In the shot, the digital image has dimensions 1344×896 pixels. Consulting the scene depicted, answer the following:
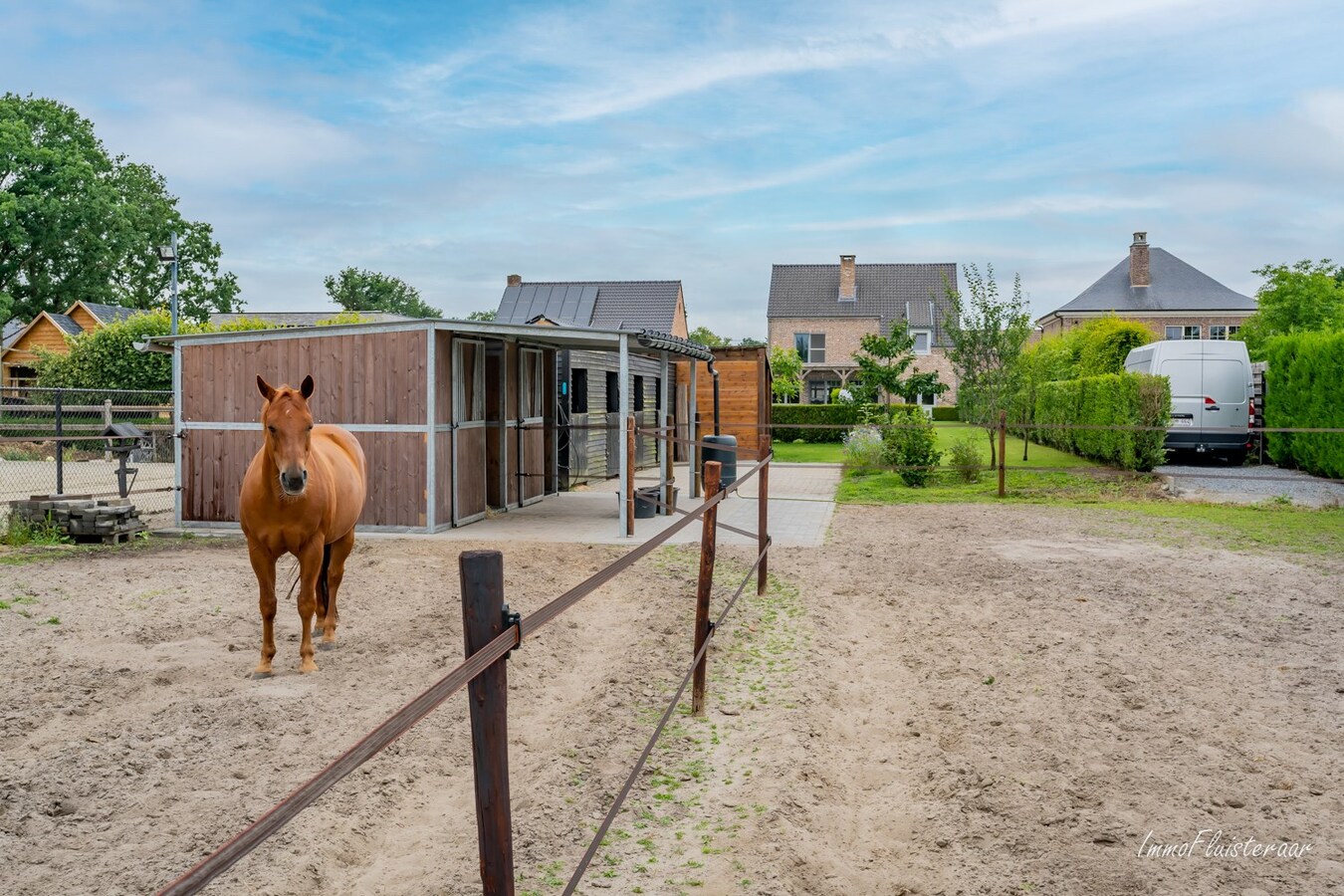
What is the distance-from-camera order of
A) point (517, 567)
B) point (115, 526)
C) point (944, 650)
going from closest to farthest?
point (944, 650), point (517, 567), point (115, 526)

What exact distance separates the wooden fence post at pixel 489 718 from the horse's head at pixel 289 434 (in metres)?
3.60

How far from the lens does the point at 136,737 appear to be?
15.0ft

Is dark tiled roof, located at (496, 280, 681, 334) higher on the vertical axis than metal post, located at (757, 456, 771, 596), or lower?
higher

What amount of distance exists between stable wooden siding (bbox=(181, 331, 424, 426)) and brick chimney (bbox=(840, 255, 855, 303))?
4041cm

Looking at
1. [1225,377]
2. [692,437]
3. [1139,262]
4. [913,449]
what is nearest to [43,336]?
[692,437]

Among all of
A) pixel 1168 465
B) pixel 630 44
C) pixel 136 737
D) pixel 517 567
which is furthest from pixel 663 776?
pixel 1168 465

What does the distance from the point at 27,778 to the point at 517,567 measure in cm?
505

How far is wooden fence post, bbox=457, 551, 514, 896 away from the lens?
7.14 feet

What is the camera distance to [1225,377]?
61.3 feet

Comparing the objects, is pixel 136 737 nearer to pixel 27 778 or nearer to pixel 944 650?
pixel 27 778

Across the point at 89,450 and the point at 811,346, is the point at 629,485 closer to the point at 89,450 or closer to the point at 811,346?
the point at 89,450

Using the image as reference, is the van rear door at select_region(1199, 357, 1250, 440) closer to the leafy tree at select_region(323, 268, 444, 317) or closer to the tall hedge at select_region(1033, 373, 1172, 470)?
the tall hedge at select_region(1033, 373, 1172, 470)

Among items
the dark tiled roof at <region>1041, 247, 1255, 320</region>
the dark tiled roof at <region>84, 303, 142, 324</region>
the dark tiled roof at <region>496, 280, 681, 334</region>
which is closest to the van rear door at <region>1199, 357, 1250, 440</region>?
the dark tiled roof at <region>496, 280, 681, 334</region>

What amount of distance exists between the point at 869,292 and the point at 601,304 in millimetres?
17269
